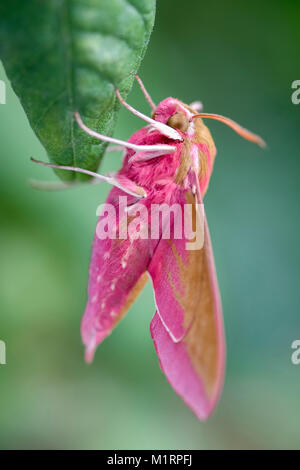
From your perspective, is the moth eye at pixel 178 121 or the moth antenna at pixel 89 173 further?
the moth eye at pixel 178 121

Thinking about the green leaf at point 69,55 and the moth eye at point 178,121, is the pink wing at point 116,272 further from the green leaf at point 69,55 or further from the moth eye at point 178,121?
the green leaf at point 69,55

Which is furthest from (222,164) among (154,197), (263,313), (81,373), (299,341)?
(154,197)

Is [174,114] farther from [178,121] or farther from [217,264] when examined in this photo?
[217,264]

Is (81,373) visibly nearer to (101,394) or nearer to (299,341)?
(101,394)

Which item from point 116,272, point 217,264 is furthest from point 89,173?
point 217,264

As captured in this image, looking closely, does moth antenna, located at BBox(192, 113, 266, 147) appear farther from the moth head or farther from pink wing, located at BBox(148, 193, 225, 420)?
pink wing, located at BBox(148, 193, 225, 420)

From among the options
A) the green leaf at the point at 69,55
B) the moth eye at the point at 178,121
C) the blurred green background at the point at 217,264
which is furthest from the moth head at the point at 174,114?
the blurred green background at the point at 217,264
